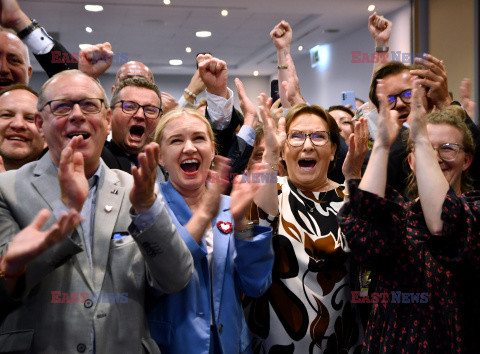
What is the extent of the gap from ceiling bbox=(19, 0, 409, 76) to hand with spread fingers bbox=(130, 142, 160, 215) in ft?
15.4

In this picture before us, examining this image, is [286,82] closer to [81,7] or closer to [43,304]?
[43,304]

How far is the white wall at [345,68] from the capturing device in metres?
6.20

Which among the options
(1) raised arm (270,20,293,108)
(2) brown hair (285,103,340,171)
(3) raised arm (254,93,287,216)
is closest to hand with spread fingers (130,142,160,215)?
(3) raised arm (254,93,287,216)

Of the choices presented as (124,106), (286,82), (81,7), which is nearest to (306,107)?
(286,82)

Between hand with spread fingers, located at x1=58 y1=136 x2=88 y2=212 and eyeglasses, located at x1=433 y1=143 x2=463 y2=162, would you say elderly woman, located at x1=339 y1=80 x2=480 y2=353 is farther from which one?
hand with spread fingers, located at x1=58 y1=136 x2=88 y2=212

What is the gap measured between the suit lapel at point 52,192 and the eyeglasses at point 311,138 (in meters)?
1.00

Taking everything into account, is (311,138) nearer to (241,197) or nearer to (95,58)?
(241,197)

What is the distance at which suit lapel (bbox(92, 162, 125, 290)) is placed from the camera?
146 centimetres

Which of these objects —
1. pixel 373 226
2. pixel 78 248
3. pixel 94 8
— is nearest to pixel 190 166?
pixel 78 248

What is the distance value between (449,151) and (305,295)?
732 mm

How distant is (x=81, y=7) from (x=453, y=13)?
455 centimetres

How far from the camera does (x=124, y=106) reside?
2377 millimetres

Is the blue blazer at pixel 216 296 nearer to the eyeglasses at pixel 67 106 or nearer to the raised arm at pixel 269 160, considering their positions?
the raised arm at pixel 269 160

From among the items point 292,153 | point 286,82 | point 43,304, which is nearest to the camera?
point 43,304
